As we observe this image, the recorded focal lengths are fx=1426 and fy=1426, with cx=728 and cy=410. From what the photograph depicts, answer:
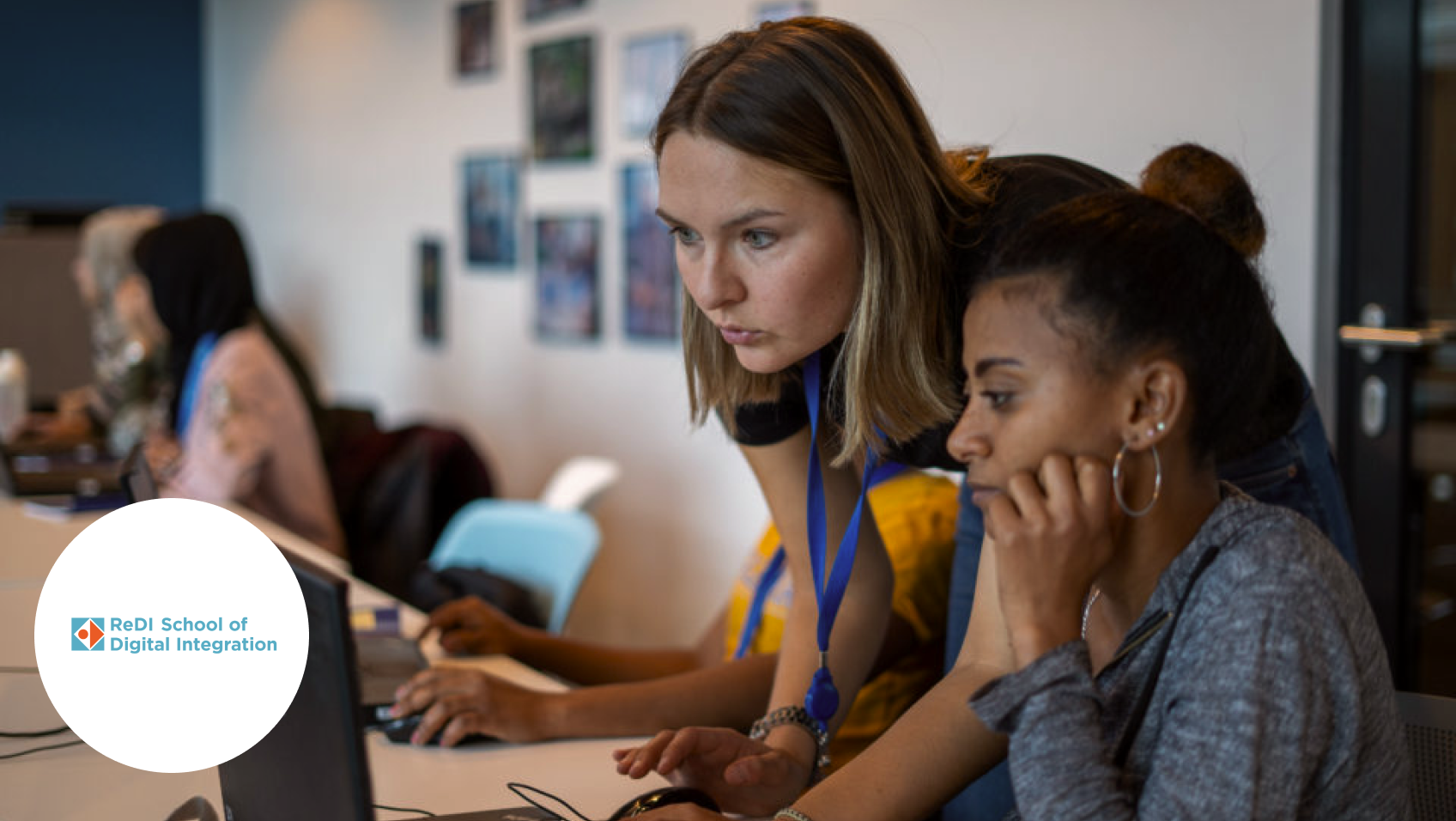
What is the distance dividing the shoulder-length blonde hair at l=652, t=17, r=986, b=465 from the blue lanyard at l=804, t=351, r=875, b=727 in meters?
0.09

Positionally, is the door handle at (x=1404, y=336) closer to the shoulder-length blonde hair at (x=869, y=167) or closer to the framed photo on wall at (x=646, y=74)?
the shoulder-length blonde hair at (x=869, y=167)

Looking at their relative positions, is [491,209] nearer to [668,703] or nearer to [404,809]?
[668,703]

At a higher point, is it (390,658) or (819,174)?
(819,174)

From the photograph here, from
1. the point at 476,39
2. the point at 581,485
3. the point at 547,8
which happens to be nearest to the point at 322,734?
the point at 581,485

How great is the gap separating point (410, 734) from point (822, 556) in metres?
0.52

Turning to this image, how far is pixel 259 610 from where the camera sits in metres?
1.02

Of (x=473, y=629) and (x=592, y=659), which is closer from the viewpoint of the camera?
(x=473, y=629)

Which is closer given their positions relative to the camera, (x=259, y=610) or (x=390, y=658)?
(x=259, y=610)

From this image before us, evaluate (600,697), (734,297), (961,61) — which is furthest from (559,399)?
(734,297)

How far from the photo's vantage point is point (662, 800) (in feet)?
4.24

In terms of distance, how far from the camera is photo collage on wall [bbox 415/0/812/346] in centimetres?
409

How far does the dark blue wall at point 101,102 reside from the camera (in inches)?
266

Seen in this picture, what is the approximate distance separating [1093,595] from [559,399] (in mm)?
3588

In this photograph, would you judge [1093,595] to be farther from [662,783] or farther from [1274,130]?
[1274,130]
